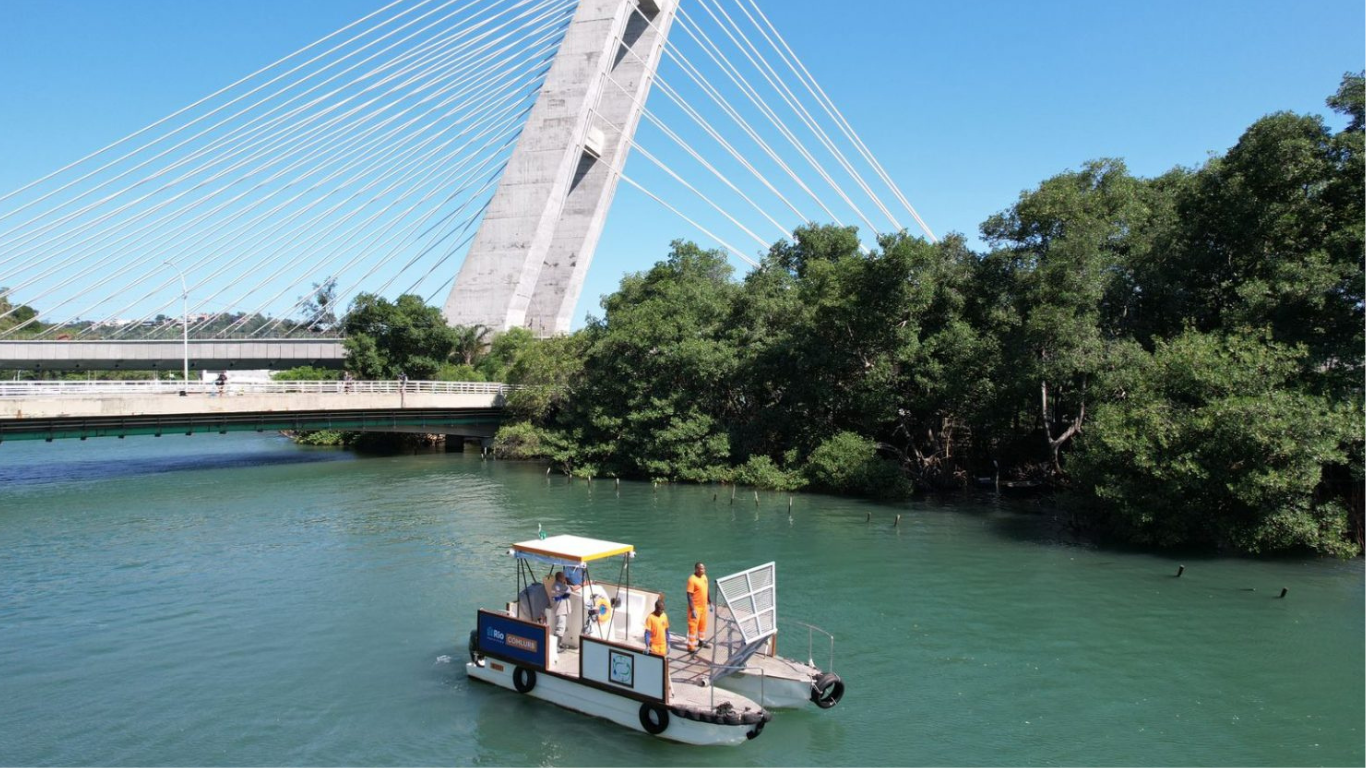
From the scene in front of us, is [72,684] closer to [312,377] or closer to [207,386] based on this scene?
[207,386]

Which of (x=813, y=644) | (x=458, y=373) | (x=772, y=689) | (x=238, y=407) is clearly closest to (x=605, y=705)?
(x=772, y=689)

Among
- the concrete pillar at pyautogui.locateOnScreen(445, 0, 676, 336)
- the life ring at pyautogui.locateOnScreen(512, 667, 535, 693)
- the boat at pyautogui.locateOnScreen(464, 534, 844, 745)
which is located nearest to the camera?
the boat at pyautogui.locateOnScreen(464, 534, 844, 745)

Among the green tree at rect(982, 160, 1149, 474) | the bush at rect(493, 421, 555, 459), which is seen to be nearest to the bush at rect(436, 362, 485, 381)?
the bush at rect(493, 421, 555, 459)

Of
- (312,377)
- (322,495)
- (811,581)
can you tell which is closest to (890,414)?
(811,581)

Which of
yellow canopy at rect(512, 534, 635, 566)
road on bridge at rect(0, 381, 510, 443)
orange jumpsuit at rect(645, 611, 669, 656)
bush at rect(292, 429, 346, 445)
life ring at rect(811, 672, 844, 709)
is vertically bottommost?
life ring at rect(811, 672, 844, 709)

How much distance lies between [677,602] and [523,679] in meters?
5.33

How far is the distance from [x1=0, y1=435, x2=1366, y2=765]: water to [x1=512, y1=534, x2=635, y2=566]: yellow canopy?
6.87 ft

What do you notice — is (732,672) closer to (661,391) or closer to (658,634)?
(658,634)

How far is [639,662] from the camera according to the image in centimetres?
1185

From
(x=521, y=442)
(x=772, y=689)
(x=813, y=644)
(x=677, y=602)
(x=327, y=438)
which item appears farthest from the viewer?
(x=327, y=438)

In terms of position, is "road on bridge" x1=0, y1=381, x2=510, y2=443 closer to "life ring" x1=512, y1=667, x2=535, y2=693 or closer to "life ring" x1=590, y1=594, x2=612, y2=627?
"life ring" x1=512, y1=667, x2=535, y2=693

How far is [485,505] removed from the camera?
30.8 m

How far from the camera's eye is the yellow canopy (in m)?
13.4

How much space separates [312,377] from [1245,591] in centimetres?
5343
